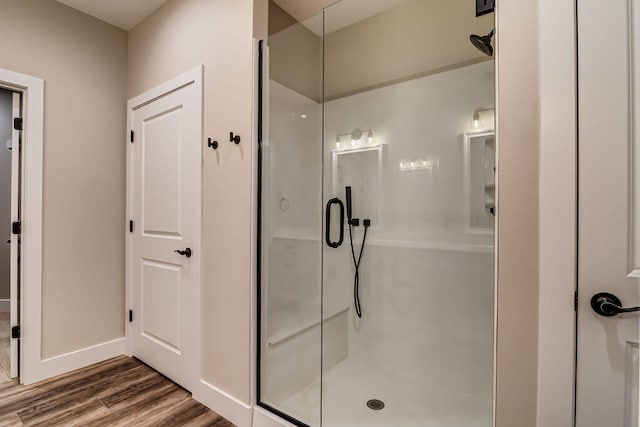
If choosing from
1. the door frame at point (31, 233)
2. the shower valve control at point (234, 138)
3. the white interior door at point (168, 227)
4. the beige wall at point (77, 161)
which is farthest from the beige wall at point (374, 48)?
the door frame at point (31, 233)

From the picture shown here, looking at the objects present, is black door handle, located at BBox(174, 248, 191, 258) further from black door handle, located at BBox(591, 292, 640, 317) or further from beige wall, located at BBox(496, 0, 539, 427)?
black door handle, located at BBox(591, 292, 640, 317)

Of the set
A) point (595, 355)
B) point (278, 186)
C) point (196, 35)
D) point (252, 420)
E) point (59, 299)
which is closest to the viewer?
point (595, 355)

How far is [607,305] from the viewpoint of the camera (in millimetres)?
871

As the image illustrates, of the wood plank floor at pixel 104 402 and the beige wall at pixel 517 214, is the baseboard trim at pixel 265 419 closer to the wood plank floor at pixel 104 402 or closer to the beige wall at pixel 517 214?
the wood plank floor at pixel 104 402

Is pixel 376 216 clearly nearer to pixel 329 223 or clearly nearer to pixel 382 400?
pixel 329 223

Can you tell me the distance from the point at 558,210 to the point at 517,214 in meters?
0.11

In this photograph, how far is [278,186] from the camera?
1791 mm

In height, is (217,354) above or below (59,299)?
below

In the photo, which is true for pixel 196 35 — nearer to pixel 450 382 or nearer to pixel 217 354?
pixel 217 354

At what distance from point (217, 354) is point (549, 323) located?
5.60 feet

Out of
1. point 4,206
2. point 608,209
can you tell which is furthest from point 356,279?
point 4,206

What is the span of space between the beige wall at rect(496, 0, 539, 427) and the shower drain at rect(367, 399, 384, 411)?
0.98 m

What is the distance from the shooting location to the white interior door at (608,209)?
0.86 metres

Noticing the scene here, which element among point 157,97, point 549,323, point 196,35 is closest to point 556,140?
point 549,323
